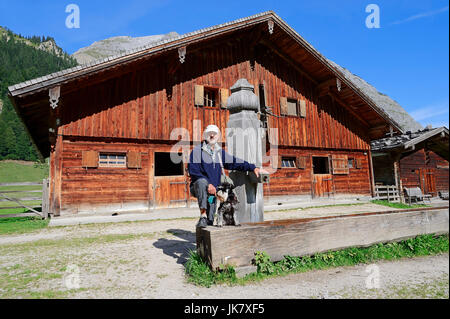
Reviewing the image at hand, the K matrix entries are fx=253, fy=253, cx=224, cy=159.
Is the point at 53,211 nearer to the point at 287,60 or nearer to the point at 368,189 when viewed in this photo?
the point at 287,60

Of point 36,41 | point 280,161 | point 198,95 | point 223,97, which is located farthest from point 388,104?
point 36,41

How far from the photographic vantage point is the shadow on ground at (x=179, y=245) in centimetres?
414

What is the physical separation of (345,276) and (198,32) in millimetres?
10098

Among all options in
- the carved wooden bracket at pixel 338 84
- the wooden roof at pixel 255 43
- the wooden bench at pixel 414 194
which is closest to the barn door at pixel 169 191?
the wooden roof at pixel 255 43

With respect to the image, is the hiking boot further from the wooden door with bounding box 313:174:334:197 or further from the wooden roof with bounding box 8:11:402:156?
the wooden door with bounding box 313:174:334:197

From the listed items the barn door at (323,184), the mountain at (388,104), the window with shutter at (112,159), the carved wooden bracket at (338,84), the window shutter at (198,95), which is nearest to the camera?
the window with shutter at (112,159)

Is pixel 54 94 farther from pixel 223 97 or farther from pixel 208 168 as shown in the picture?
pixel 208 168

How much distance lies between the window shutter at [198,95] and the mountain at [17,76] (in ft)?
128

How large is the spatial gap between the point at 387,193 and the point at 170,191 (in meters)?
12.5

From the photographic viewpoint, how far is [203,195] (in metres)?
3.37

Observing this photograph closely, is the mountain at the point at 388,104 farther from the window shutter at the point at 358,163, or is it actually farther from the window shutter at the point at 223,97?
the window shutter at the point at 223,97

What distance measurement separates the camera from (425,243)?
4.09 m

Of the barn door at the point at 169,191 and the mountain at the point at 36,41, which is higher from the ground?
the mountain at the point at 36,41
